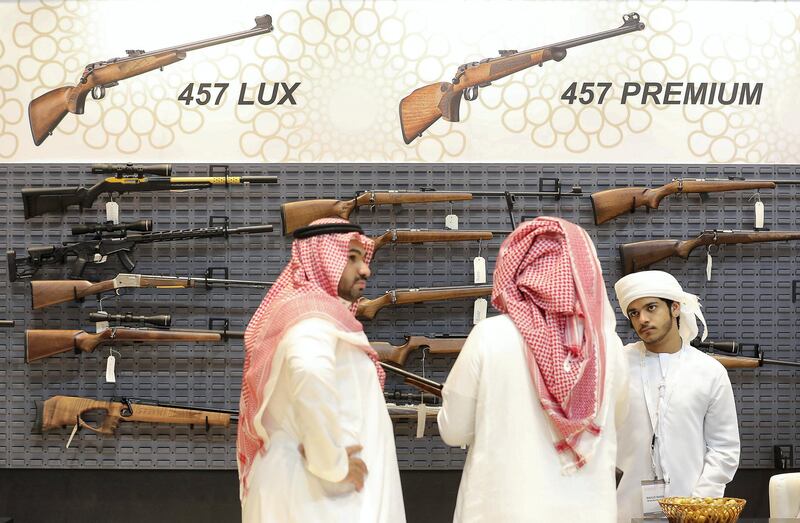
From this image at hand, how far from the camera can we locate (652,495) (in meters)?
3.63

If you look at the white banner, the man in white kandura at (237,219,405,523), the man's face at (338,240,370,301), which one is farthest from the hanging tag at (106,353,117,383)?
the man's face at (338,240,370,301)

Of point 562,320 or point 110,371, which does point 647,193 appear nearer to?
point 562,320

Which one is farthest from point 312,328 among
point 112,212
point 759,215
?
point 759,215

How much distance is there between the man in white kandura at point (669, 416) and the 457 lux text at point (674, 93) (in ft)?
6.81

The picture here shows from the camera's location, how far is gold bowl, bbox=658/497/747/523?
2.85 m

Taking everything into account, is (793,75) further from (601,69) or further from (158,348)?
(158,348)

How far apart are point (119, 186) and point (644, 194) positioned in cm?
311

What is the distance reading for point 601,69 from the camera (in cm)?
563

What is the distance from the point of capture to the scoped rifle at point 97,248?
17.4 feet

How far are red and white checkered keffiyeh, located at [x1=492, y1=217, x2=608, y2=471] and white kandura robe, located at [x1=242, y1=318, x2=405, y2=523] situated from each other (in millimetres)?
581

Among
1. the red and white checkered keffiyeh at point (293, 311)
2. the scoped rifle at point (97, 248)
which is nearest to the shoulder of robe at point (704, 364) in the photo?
the red and white checkered keffiyeh at point (293, 311)

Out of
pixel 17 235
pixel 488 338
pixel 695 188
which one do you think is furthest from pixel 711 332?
pixel 17 235

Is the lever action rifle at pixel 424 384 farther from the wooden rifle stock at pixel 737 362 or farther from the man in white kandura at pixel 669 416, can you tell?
the wooden rifle stock at pixel 737 362

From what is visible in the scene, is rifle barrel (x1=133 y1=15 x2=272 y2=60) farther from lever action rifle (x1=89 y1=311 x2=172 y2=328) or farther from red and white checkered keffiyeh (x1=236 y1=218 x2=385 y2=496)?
red and white checkered keffiyeh (x1=236 y1=218 x2=385 y2=496)
